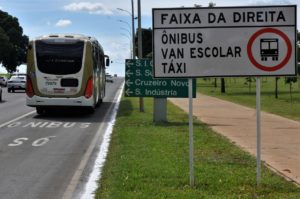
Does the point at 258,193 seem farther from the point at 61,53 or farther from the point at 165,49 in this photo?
the point at 61,53

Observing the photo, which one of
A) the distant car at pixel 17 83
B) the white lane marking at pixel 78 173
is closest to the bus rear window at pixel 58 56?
the white lane marking at pixel 78 173

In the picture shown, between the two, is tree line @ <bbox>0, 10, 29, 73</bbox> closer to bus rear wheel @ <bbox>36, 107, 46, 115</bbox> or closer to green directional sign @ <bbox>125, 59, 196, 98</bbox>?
bus rear wheel @ <bbox>36, 107, 46, 115</bbox>

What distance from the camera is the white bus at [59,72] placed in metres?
24.4

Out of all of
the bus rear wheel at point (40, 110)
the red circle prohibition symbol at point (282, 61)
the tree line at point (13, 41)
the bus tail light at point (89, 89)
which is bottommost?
the bus rear wheel at point (40, 110)

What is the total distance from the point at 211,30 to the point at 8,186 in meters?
3.82

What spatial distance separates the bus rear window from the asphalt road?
6.34ft

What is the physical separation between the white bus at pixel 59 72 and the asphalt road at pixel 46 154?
822mm

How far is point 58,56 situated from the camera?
24.5 m

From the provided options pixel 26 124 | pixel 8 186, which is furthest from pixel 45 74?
pixel 8 186

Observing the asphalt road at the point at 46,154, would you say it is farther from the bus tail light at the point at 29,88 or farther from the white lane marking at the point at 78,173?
the bus tail light at the point at 29,88

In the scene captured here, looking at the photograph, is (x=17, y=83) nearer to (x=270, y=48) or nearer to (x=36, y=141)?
(x=36, y=141)

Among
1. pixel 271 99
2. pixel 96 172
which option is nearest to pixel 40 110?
pixel 96 172

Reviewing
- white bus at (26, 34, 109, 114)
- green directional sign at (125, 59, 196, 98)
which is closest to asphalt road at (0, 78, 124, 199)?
white bus at (26, 34, 109, 114)

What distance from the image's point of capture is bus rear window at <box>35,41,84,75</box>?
24.4 meters
